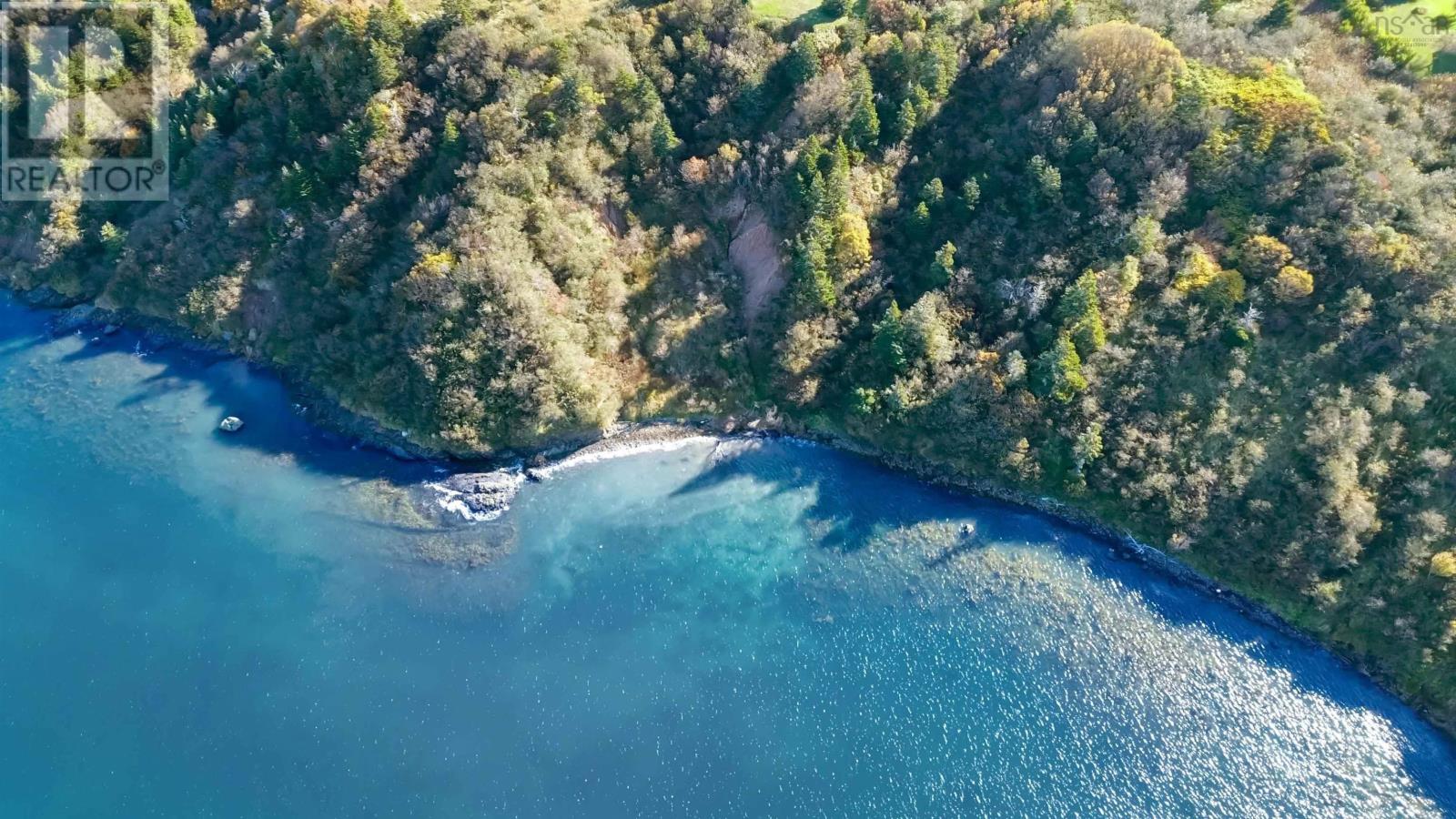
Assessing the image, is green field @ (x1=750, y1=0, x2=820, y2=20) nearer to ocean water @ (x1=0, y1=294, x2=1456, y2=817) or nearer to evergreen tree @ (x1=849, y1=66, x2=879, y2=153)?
evergreen tree @ (x1=849, y1=66, x2=879, y2=153)

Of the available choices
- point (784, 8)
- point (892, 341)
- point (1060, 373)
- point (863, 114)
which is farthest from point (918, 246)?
point (784, 8)

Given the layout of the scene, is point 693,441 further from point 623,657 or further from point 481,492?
point 623,657

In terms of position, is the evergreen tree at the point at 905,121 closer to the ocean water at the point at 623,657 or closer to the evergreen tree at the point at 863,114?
Result: the evergreen tree at the point at 863,114

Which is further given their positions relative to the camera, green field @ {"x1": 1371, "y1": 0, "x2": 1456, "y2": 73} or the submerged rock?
the submerged rock

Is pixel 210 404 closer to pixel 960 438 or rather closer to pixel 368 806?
pixel 368 806

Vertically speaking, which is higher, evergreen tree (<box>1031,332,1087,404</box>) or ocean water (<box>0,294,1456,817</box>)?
evergreen tree (<box>1031,332,1087,404</box>)

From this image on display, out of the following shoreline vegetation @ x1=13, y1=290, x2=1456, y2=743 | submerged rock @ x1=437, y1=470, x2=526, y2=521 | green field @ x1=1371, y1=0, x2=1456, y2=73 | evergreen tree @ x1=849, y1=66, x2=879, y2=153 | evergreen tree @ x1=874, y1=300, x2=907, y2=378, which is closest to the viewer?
shoreline vegetation @ x1=13, y1=290, x2=1456, y2=743

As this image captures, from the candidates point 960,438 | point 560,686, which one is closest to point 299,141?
point 560,686

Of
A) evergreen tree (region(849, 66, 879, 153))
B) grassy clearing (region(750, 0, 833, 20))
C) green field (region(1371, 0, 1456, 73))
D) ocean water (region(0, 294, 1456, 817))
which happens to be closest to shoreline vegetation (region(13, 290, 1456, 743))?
ocean water (region(0, 294, 1456, 817))
